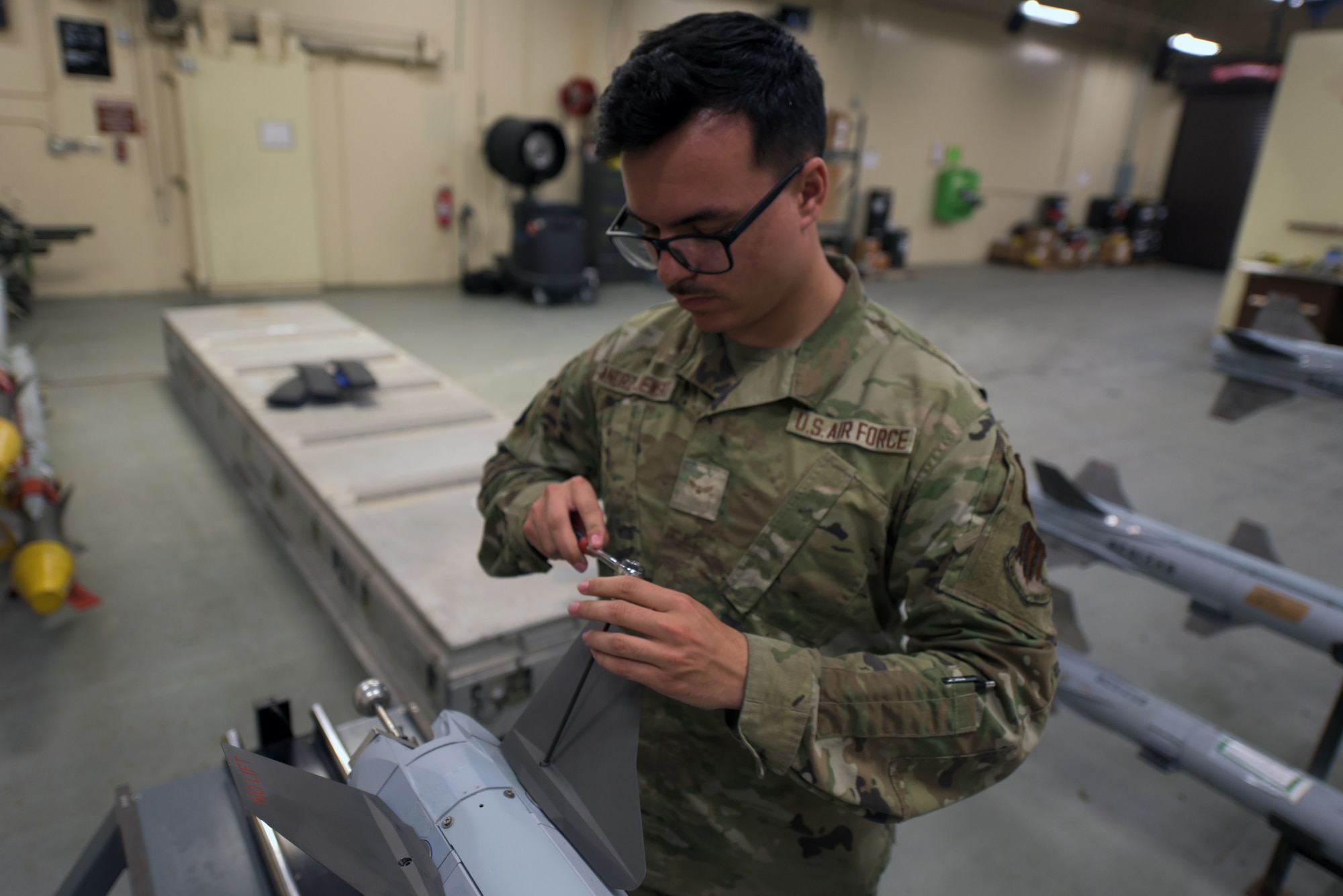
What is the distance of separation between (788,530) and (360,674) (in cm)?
183

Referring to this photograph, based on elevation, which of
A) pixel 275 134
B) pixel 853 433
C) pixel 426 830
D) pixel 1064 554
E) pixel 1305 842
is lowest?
pixel 1305 842

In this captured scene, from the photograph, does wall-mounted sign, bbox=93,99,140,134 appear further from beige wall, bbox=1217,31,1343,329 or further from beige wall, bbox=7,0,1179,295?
beige wall, bbox=1217,31,1343,329

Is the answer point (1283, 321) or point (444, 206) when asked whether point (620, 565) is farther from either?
point (444, 206)

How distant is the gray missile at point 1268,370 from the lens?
109 inches

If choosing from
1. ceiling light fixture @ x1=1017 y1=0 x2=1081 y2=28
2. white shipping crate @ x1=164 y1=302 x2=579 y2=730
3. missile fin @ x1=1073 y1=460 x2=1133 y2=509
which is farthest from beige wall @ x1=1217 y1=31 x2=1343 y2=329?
white shipping crate @ x1=164 y1=302 x2=579 y2=730

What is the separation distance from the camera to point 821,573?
3.16 feet

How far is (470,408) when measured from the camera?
3266 millimetres

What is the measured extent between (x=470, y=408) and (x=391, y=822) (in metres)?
2.62

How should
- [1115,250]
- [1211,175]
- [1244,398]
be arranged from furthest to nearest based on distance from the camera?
[1211,175] < [1115,250] < [1244,398]

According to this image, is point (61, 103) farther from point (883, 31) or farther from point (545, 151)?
point (883, 31)

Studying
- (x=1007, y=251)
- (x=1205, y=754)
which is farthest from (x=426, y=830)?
(x=1007, y=251)

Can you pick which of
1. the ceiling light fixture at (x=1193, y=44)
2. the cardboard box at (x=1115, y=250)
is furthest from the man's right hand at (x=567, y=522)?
the cardboard box at (x=1115, y=250)

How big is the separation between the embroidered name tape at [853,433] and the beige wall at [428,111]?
7.01 metres

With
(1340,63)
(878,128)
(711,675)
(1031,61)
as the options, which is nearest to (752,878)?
(711,675)
